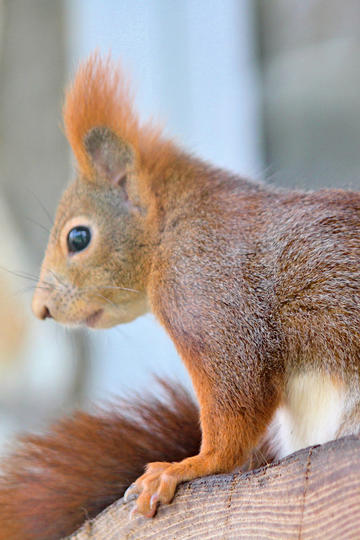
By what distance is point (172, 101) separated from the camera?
6.29 feet

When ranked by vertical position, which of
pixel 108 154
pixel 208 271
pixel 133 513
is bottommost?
pixel 133 513

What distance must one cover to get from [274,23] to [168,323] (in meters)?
1.36

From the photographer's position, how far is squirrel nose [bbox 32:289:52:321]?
3.23ft

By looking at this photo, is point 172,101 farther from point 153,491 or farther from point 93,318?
point 153,491

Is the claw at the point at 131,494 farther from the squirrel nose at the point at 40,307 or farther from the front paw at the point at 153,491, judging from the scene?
the squirrel nose at the point at 40,307

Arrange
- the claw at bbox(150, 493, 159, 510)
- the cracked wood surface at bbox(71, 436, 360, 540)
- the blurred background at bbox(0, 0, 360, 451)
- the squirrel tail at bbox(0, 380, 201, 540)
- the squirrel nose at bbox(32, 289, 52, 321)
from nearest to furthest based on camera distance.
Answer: the cracked wood surface at bbox(71, 436, 360, 540) < the claw at bbox(150, 493, 159, 510) < the squirrel tail at bbox(0, 380, 201, 540) < the squirrel nose at bbox(32, 289, 52, 321) < the blurred background at bbox(0, 0, 360, 451)

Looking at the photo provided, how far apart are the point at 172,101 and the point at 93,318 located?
41.8 inches

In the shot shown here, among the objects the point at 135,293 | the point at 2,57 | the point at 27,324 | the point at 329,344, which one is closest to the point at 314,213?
the point at 329,344

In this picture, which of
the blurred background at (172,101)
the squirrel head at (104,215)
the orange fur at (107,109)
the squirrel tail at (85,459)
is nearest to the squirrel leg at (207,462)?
the squirrel tail at (85,459)

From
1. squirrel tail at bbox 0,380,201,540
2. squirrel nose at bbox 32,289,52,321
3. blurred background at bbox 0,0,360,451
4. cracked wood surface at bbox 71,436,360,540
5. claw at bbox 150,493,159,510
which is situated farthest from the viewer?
blurred background at bbox 0,0,360,451

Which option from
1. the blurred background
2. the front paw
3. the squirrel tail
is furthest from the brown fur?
the blurred background

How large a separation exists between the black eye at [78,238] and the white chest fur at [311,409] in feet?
1.14

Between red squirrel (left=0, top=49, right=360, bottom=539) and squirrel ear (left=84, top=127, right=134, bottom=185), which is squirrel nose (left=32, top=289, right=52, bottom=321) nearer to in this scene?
red squirrel (left=0, top=49, right=360, bottom=539)

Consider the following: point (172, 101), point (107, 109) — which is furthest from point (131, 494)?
point (172, 101)
